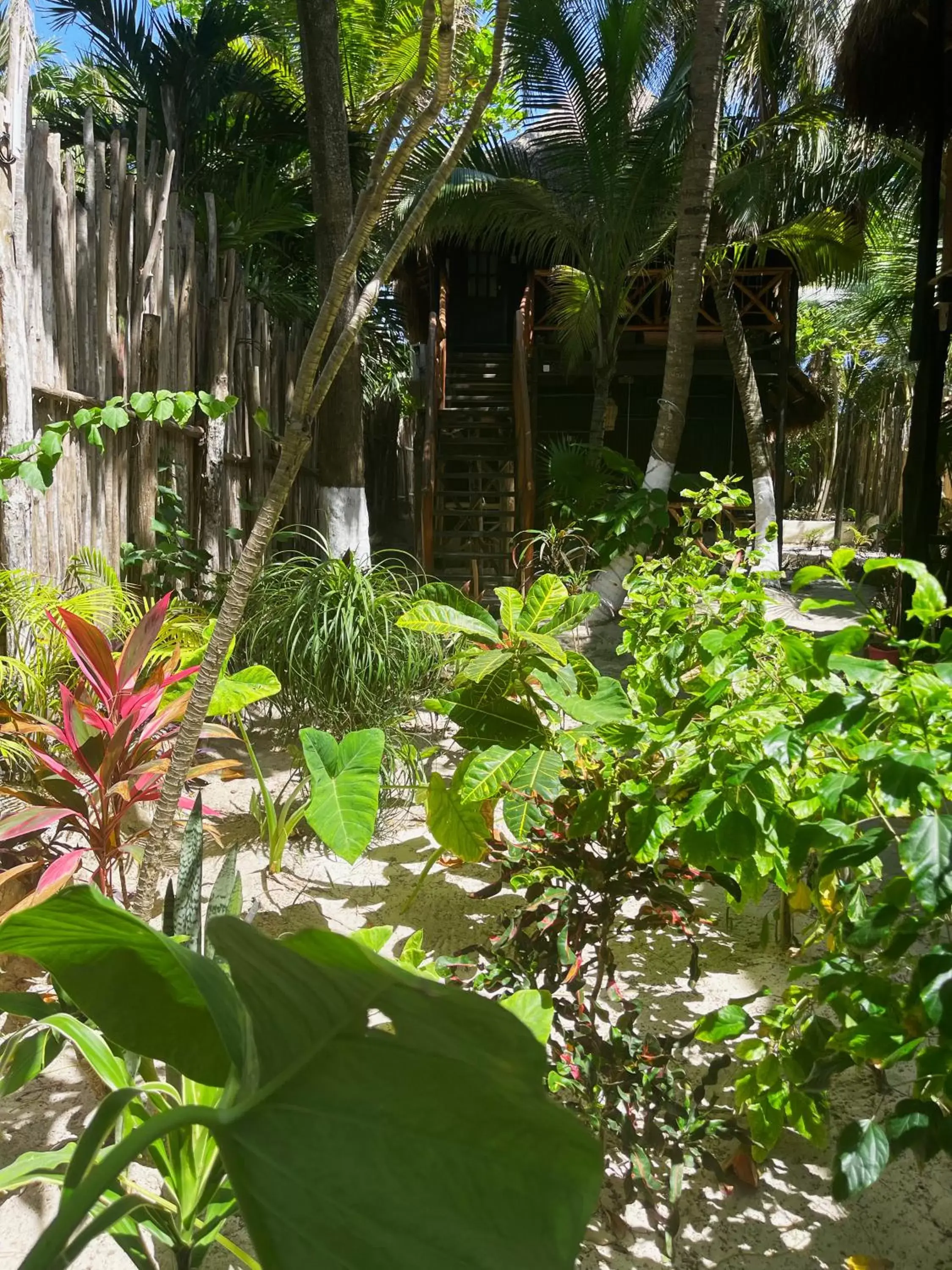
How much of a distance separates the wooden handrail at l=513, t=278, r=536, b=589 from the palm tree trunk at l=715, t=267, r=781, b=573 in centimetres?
204

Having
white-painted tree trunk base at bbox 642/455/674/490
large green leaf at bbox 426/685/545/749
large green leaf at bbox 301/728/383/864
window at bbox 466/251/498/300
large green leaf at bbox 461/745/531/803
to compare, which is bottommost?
large green leaf at bbox 301/728/383/864

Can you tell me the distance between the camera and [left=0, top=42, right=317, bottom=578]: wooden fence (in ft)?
11.6

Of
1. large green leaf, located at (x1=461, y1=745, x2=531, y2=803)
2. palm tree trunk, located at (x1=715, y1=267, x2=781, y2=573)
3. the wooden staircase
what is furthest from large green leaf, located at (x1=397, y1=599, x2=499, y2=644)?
palm tree trunk, located at (x1=715, y1=267, x2=781, y2=573)

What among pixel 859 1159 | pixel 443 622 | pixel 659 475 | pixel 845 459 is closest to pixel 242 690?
pixel 443 622

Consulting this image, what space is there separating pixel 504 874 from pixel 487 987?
0.35m

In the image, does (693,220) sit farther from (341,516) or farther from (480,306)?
(480,306)

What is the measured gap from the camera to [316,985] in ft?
1.46

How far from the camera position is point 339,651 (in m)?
3.82

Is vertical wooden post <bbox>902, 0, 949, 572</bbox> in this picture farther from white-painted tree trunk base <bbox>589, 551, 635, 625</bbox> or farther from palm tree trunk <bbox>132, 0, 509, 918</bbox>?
palm tree trunk <bbox>132, 0, 509, 918</bbox>

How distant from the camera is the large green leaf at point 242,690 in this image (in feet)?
8.27

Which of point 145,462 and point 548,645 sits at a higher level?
point 145,462

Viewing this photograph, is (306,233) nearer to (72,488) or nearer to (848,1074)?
(72,488)

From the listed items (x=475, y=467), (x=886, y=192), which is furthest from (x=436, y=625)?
(x=886, y=192)

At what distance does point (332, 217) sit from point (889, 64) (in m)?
3.47
